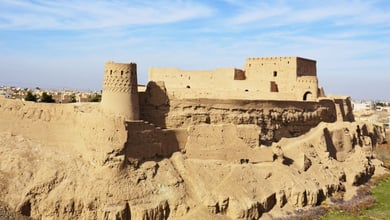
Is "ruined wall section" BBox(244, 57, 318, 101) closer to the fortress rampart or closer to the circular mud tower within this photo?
the fortress rampart

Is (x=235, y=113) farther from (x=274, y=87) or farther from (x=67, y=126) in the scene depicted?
(x=67, y=126)

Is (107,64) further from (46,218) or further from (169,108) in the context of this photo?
(46,218)

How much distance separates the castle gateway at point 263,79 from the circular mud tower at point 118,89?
7.79m

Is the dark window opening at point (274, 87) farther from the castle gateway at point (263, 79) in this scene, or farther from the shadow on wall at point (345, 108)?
the shadow on wall at point (345, 108)

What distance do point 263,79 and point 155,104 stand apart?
10239 millimetres

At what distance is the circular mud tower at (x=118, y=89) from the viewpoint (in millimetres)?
21828

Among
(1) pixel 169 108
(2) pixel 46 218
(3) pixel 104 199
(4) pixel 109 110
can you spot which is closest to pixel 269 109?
(1) pixel 169 108

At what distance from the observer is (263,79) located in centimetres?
3225

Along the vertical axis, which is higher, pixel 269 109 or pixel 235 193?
pixel 269 109

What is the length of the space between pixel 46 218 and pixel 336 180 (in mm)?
15354

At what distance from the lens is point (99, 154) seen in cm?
2086

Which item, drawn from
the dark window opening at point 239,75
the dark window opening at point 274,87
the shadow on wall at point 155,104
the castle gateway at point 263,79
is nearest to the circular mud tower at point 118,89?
the shadow on wall at point 155,104

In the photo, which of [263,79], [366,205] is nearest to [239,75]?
[263,79]

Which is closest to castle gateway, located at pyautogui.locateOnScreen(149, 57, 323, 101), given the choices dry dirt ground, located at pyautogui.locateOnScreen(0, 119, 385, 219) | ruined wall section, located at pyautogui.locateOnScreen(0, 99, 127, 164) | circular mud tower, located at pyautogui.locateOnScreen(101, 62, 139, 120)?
dry dirt ground, located at pyautogui.locateOnScreen(0, 119, 385, 219)
